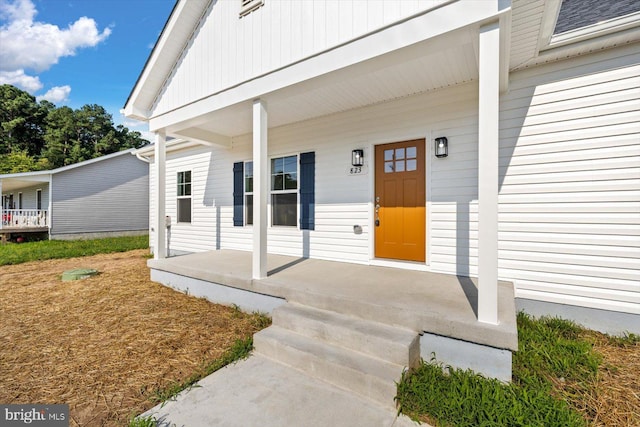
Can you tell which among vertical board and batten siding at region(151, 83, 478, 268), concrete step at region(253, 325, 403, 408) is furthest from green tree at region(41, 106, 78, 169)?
concrete step at region(253, 325, 403, 408)

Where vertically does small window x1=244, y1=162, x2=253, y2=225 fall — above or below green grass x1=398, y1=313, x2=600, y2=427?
above

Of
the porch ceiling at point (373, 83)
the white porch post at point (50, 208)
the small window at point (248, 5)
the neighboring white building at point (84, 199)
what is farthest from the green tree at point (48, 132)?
the small window at point (248, 5)

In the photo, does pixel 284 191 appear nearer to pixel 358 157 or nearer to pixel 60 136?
pixel 358 157

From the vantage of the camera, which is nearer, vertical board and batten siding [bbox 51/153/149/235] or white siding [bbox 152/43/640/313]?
white siding [bbox 152/43/640/313]

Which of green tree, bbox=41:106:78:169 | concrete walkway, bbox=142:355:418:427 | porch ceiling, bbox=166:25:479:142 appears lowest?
concrete walkway, bbox=142:355:418:427

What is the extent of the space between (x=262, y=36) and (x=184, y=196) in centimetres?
507

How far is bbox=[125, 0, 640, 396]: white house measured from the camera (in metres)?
2.50

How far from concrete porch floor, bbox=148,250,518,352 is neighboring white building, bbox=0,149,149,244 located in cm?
936

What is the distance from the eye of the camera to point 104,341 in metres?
3.08

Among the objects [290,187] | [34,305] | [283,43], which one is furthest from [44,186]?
[283,43]

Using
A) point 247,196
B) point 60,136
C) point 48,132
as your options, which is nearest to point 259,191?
point 247,196

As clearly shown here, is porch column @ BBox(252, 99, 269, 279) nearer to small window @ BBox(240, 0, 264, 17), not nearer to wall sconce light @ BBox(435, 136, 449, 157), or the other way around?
small window @ BBox(240, 0, 264, 17)

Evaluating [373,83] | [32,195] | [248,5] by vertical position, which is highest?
[248,5]

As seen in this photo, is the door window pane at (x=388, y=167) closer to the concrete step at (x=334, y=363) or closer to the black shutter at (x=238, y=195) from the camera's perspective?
the concrete step at (x=334, y=363)
